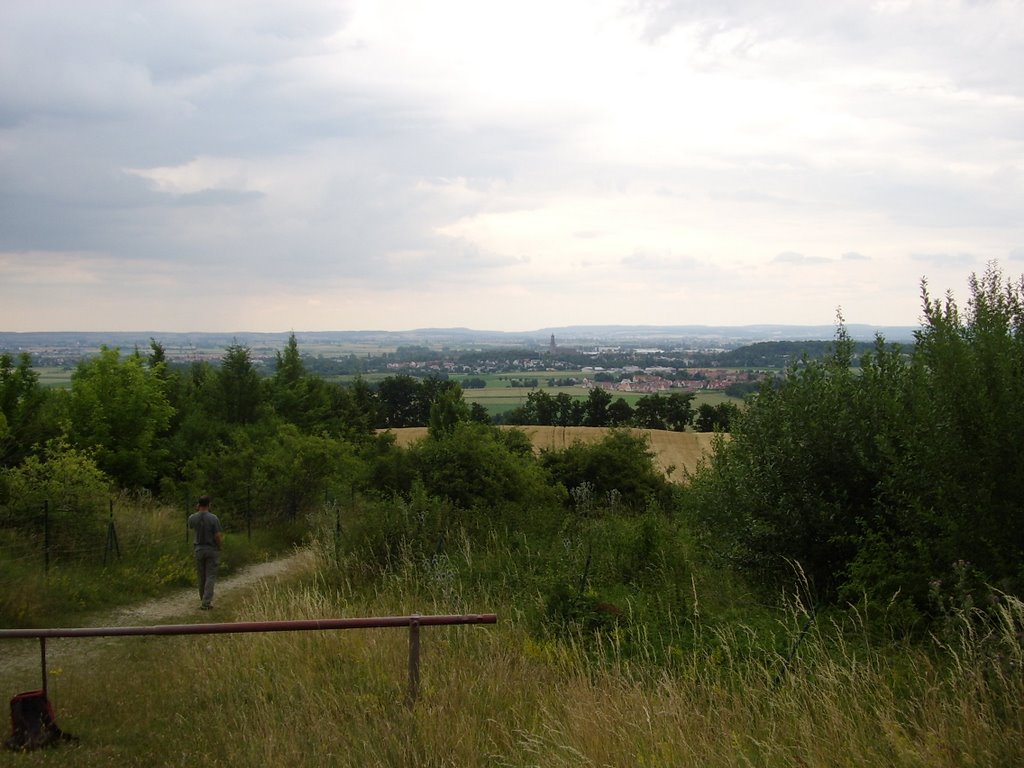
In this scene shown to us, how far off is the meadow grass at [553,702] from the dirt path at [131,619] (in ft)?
4.08

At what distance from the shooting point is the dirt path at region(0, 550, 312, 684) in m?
9.34

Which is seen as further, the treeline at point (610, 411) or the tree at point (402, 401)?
the tree at point (402, 401)

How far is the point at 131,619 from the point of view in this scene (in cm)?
1248

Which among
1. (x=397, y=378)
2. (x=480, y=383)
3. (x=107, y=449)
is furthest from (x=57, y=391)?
(x=480, y=383)

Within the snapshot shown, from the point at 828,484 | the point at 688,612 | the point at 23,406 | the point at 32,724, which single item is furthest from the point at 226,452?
the point at 688,612

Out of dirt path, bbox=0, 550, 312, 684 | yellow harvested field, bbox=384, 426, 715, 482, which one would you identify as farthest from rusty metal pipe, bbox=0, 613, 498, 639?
yellow harvested field, bbox=384, 426, 715, 482

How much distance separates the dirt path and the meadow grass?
4.08 feet

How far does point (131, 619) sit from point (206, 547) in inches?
59.9

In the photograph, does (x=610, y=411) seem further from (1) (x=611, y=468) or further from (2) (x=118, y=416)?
(2) (x=118, y=416)

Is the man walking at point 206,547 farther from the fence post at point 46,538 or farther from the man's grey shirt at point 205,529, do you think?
the fence post at point 46,538

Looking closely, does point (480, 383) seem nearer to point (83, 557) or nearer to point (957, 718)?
point (83, 557)

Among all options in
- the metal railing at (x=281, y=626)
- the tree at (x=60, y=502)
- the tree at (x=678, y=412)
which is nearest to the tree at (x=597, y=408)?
the tree at (x=678, y=412)

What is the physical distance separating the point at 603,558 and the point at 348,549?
14.6 ft

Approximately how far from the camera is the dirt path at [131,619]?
934cm
